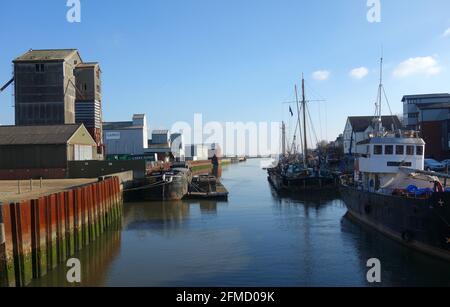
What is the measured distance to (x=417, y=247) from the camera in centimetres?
2136

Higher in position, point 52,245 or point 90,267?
point 52,245

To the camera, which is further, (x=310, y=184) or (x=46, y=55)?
(x=46, y=55)

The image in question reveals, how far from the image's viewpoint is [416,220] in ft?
69.5

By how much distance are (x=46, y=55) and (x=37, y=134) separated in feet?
49.3

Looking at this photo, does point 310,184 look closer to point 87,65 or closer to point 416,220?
point 416,220

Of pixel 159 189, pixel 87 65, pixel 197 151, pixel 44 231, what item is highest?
pixel 87 65

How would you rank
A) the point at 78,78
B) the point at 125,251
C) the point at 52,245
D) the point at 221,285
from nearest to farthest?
1. the point at 221,285
2. the point at 52,245
3. the point at 125,251
4. the point at 78,78

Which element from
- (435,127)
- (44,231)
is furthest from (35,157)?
(435,127)

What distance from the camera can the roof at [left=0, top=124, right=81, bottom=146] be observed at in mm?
47469

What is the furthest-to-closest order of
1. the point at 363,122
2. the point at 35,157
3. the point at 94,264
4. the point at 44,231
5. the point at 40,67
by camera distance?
1. the point at 363,122
2. the point at 40,67
3. the point at 35,157
4. the point at 94,264
5. the point at 44,231

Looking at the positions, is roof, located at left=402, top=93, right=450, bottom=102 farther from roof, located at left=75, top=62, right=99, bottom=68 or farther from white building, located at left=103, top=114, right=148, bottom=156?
roof, located at left=75, top=62, right=99, bottom=68
